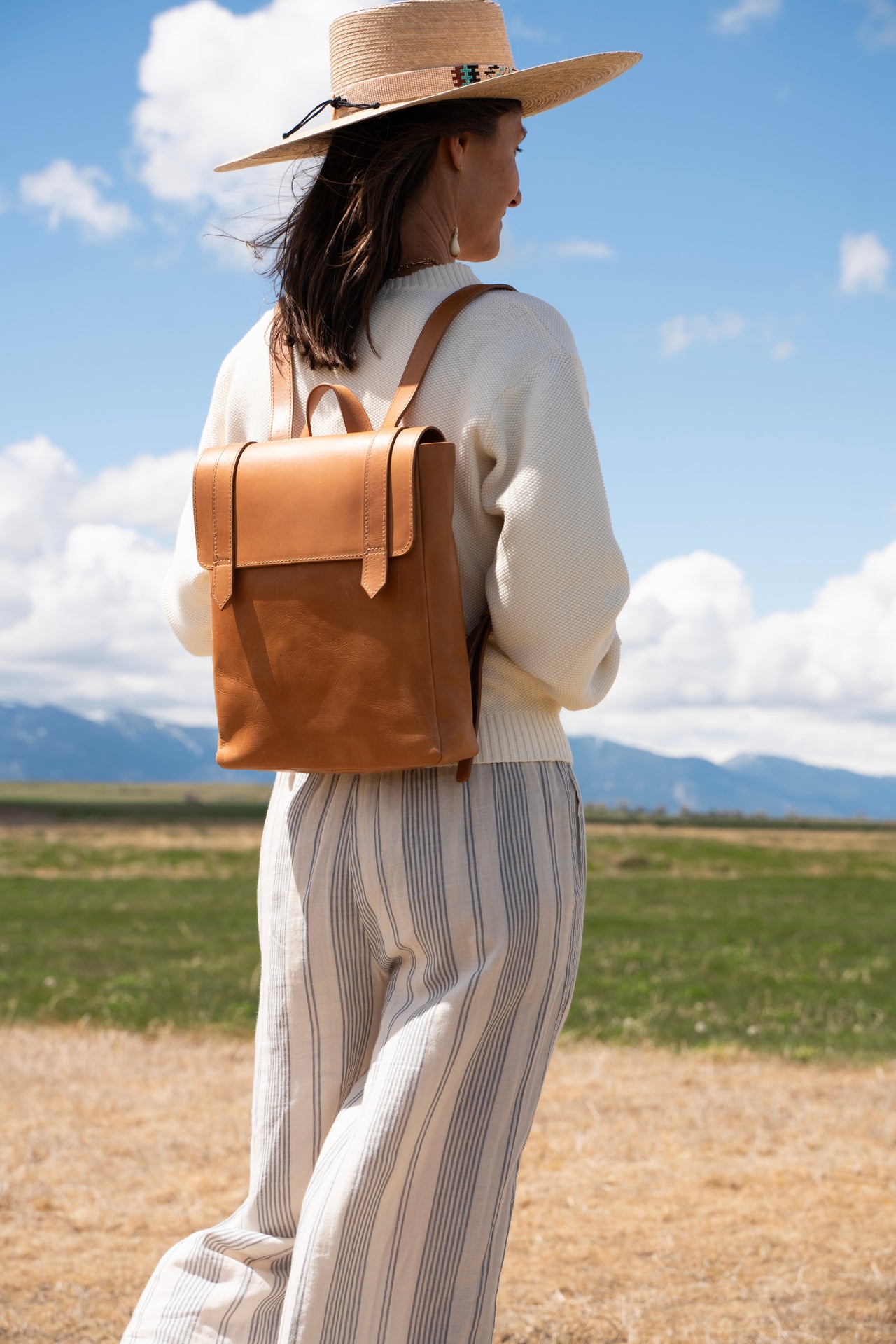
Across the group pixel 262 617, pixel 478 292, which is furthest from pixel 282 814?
pixel 478 292

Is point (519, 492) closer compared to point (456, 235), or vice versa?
point (519, 492)

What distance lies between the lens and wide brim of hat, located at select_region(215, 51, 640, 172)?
6.46ft

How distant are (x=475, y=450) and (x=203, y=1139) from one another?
3.98 m

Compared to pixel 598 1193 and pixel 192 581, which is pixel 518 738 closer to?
pixel 192 581

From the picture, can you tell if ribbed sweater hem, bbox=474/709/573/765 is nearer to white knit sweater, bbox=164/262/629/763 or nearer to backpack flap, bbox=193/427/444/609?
white knit sweater, bbox=164/262/629/763

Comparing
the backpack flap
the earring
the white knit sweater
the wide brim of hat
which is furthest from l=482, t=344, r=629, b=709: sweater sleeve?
the wide brim of hat

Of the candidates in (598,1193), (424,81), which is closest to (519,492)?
(424,81)

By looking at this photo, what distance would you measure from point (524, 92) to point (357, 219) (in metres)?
0.35

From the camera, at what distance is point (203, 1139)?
5.00 metres

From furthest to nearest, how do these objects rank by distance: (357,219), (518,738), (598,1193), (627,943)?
(627,943) → (598,1193) → (357,219) → (518,738)

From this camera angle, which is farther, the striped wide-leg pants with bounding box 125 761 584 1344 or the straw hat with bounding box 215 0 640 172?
the straw hat with bounding box 215 0 640 172

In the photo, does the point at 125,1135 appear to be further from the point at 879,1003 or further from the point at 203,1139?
the point at 879,1003

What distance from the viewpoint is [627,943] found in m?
14.9

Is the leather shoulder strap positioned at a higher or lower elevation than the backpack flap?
higher
